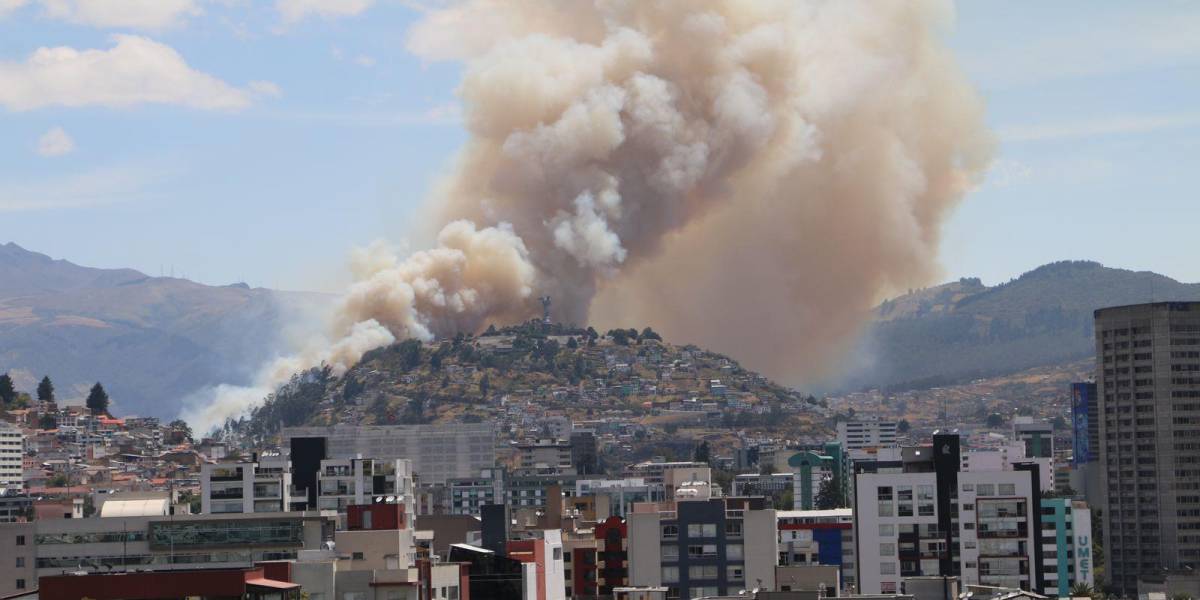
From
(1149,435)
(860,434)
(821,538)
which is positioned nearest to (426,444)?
(1149,435)

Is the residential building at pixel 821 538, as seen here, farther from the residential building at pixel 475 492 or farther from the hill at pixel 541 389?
the hill at pixel 541 389

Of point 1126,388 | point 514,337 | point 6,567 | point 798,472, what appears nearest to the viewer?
point 6,567

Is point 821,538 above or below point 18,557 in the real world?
above

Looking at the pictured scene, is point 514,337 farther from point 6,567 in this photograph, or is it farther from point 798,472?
point 6,567

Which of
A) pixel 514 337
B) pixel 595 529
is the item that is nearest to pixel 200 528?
pixel 595 529

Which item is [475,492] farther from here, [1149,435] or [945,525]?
[945,525]

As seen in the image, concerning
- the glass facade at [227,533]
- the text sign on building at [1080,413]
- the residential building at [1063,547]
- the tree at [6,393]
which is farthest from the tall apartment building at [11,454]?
the glass facade at [227,533]
